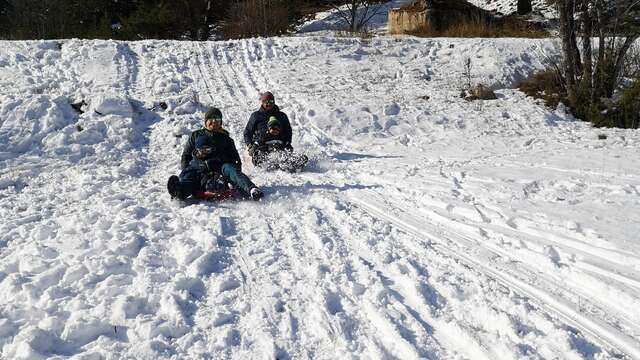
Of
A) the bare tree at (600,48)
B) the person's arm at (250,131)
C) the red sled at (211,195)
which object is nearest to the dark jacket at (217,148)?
the red sled at (211,195)

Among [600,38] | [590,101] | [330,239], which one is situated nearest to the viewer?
[330,239]

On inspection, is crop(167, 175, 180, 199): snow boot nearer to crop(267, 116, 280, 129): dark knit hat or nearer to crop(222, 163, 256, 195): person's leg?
crop(222, 163, 256, 195): person's leg

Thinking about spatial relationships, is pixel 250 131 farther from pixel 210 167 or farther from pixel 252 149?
pixel 210 167

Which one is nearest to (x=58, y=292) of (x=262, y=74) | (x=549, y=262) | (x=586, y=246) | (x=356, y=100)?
(x=549, y=262)

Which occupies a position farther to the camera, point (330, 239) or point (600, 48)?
point (600, 48)

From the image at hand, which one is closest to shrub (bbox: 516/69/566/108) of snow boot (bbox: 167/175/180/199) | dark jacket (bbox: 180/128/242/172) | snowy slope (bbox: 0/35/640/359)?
snowy slope (bbox: 0/35/640/359)

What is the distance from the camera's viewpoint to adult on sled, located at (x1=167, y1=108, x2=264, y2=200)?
18.5 ft

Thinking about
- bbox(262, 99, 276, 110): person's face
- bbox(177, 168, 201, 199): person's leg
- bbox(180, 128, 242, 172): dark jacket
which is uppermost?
bbox(262, 99, 276, 110): person's face

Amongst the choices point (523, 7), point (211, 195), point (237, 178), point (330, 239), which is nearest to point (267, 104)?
point (237, 178)

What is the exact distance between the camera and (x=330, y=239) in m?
4.52

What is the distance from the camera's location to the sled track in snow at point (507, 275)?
114 inches

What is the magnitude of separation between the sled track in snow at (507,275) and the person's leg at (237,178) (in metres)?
1.21

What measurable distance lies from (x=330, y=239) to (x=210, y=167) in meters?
2.17

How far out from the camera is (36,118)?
8.55 m
